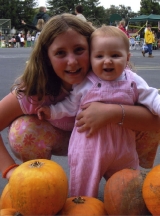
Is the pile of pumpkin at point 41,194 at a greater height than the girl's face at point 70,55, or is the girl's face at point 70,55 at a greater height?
the girl's face at point 70,55

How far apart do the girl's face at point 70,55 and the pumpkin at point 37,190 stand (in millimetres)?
576

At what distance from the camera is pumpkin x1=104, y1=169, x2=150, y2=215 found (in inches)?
72.4

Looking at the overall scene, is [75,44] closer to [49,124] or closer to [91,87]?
[91,87]

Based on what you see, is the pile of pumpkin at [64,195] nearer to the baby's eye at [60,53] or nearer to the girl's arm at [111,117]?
the girl's arm at [111,117]

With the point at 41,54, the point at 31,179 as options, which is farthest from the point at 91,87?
the point at 31,179

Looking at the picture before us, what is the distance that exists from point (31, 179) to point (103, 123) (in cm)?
50

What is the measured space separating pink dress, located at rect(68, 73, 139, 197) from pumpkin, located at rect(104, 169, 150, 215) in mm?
209

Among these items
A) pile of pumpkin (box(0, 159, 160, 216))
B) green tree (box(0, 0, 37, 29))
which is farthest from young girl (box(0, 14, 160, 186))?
green tree (box(0, 0, 37, 29))

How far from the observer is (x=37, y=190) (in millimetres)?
1783

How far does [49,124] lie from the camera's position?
2398mm

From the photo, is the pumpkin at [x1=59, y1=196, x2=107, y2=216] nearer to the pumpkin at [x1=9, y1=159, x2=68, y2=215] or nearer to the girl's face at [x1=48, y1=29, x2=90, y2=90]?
the pumpkin at [x1=9, y1=159, x2=68, y2=215]

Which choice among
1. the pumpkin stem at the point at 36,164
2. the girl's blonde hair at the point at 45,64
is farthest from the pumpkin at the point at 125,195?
the girl's blonde hair at the point at 45,64

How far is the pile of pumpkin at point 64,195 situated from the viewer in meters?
1.79

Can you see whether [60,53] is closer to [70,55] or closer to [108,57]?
[70,55]
